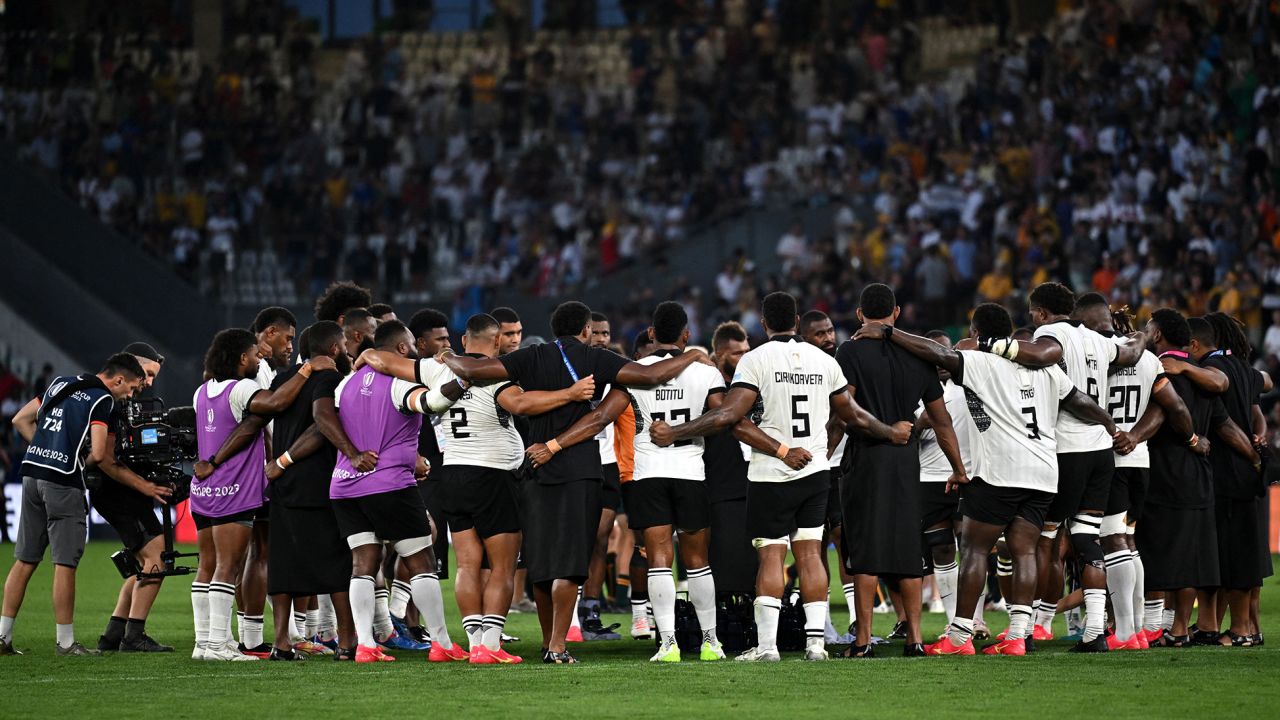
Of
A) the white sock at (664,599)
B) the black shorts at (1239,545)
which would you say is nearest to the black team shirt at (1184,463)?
the black shorts at (1239,545)

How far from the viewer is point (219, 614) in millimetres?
12055

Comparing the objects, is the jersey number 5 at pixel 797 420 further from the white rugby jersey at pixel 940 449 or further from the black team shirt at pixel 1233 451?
the black team shirt at pixel 1233 451

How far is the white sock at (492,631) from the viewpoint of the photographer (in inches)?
450

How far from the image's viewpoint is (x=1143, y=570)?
40.8 feet

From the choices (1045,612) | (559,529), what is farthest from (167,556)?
(1045,612)

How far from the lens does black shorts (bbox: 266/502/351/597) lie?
11828 mm

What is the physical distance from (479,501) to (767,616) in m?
2.02

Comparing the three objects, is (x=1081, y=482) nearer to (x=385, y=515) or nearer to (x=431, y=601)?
(x=431, y=601)

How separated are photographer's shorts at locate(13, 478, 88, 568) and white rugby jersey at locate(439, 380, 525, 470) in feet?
10.2

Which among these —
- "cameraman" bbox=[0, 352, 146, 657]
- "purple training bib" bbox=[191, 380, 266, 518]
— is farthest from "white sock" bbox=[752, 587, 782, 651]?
"cameraman" bbox=[0, 352, 146, 657]

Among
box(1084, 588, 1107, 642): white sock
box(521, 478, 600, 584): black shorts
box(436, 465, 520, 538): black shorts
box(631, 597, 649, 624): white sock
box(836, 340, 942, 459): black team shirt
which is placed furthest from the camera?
box(631, 597, 649, 624): white sock

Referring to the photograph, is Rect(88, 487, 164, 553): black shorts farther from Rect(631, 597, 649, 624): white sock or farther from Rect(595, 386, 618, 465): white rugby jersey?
Rect(631, 597, 649, 624): white sock

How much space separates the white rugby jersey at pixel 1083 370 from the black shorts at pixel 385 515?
4.42 m

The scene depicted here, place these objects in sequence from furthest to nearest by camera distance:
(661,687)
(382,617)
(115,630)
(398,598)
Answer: (398,598)
(115,630)
(382,617)
(661,687)
